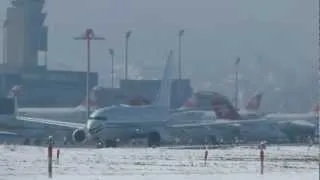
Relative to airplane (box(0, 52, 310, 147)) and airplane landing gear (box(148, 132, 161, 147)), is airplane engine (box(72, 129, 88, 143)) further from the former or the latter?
airplane landing gear (box(148, 132, 161, 147))

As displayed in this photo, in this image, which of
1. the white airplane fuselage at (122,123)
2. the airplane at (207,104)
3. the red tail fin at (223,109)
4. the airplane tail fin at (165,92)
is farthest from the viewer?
the airplane at (207,104)

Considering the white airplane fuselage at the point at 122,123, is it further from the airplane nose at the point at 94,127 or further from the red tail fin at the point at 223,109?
the red tail fin at the point at 223,109

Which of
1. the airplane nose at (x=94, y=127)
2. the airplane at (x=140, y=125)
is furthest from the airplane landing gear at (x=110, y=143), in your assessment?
the airplane nose at (x=94, y=127)

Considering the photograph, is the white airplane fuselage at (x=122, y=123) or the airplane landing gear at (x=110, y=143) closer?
the airplane landing gear at (x=110, y=143)

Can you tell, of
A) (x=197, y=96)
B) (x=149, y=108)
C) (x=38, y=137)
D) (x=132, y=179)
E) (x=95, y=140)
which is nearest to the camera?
(x=132, y=179)

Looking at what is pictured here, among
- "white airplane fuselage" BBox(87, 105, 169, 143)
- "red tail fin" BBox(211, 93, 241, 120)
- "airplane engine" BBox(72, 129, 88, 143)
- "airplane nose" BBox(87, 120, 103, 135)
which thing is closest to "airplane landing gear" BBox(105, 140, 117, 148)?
"white airplane fuselage" BBox(87, 105, 169, 143)

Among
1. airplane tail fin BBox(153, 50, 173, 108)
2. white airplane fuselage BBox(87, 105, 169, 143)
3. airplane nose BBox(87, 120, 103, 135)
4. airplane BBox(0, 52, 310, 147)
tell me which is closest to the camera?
airplane nose BBox(87, 120, 103, 135)

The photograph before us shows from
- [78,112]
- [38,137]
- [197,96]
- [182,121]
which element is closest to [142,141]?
[38,137]

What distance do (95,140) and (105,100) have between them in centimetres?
9234

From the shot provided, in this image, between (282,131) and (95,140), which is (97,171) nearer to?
(95,140)

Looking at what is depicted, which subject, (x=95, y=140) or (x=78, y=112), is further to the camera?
(x=78, y=112)

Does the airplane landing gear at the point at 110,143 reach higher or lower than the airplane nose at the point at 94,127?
lower

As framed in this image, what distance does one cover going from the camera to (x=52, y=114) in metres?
145

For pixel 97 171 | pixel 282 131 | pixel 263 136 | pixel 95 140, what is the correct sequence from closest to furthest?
pixel 97 171 < pixel 95 140 < pixel 263 136 < pixel 282 131
